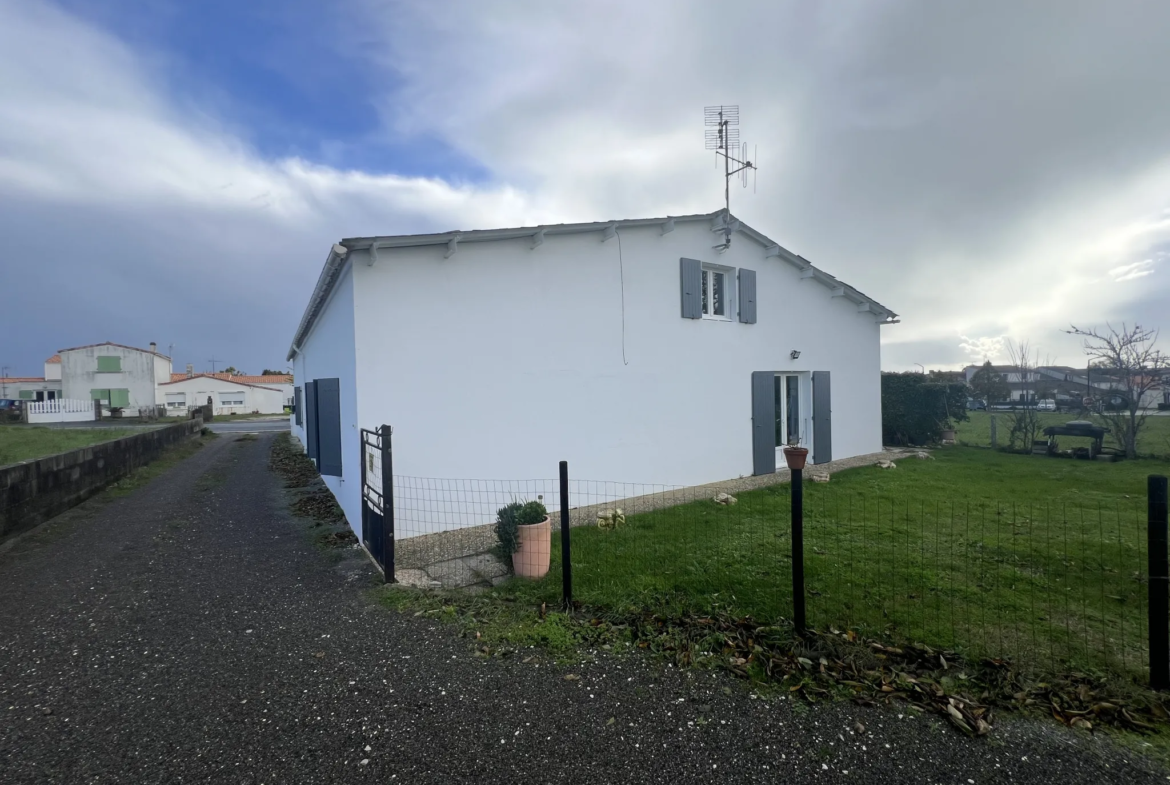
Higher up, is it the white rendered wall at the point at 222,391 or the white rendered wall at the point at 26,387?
the white rendered wall at the point at 26,387

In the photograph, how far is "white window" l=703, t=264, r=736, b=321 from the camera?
9.93 meters

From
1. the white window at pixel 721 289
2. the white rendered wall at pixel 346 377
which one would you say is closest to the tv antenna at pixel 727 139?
the white window at pixel 721 289

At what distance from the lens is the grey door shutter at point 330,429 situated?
25.2ft

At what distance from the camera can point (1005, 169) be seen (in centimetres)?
875

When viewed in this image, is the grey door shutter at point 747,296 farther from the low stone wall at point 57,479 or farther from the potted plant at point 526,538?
the low stone wall at point 57,479

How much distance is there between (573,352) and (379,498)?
3.57 metres

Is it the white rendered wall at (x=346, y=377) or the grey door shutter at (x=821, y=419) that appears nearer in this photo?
the white rendered wall at (x=346, y=377)

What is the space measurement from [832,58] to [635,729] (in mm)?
9323

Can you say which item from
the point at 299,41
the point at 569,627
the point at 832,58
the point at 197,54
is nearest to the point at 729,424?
the point at 832,58

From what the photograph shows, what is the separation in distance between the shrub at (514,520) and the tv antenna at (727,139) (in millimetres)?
7579

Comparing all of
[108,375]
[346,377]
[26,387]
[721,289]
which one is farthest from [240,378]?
[721,289]

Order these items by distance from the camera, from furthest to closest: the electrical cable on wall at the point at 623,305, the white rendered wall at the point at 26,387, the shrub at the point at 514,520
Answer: the white rendered wall at the point at 26,387 → the electrical cable on wall at the point at 623,305 → the shrub at the point at 514,520

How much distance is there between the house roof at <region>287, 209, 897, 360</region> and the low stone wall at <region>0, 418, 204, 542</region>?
13.8 feet

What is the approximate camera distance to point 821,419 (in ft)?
37.7
